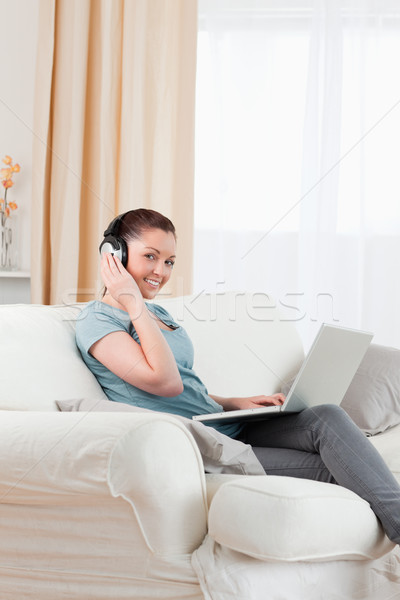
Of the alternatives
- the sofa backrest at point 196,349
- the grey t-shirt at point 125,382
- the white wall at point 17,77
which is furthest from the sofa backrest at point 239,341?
the white wall at point 17,77

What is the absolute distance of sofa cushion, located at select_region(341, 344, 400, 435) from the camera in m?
1.92

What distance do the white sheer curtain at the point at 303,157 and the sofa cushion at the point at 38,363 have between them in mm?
1462

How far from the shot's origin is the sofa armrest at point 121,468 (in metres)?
1.07

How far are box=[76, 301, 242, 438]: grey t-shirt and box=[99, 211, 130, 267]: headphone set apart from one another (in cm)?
13

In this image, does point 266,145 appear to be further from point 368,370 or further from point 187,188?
point 368,370

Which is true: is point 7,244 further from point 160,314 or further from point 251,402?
point 251,402

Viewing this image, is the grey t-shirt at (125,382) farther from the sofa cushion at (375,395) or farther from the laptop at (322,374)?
the sofa cushion at (375,395)

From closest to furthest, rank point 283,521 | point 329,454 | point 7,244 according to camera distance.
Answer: point 283,521 < point 329,454 < point 7,244

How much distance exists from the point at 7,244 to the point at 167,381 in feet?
5.19

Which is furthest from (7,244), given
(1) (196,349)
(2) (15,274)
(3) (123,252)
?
(3) (123,252)

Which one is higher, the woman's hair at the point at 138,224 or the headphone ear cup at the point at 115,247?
the woman's hair at the point at 138,224

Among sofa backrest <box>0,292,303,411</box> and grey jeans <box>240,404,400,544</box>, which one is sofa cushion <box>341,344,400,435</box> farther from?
grey jeans <box>240,404,400,544</box>

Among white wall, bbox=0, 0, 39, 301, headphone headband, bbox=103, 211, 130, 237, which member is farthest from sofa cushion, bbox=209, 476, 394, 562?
white wall, bbox=0, 0, 39, 301

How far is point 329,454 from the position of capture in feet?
4.47
